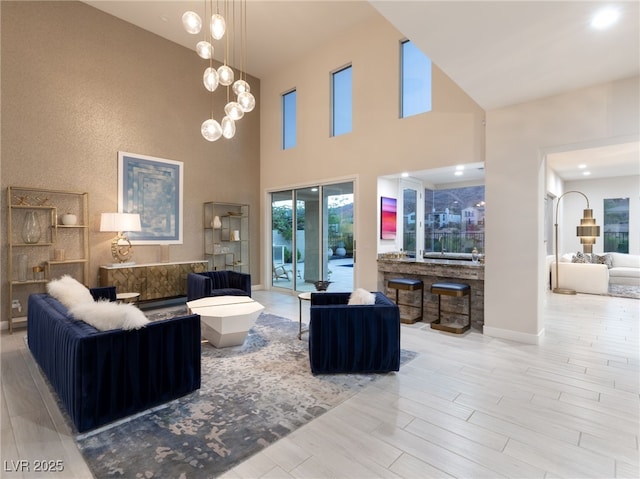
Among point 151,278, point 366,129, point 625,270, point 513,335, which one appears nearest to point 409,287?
point 513,335

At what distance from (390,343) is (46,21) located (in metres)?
6.75

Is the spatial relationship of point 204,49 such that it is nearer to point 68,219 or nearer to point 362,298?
point 362,298

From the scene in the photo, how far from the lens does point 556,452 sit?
6.69 ft

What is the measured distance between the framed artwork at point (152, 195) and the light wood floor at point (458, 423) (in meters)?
2.78

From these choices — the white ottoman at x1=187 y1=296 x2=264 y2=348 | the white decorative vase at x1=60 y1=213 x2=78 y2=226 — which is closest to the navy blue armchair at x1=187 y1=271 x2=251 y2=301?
the white ottoman at x1=187 y1=296 x2=264 y2=348

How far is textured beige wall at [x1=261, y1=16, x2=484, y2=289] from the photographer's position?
16.0 ft

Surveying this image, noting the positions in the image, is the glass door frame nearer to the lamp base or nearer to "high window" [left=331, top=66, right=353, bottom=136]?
"high window" [left=331, top=66, right=353, bottom=136]

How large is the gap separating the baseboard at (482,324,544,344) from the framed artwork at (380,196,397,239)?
228cm

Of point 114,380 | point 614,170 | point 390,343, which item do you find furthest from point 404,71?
point 614,170

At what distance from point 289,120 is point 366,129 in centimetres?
243

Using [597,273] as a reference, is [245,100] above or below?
above

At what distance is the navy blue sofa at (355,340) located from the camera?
3.12 metres

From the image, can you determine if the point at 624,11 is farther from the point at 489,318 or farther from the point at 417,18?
the point at 489,318

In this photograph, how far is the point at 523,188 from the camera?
4.09m
